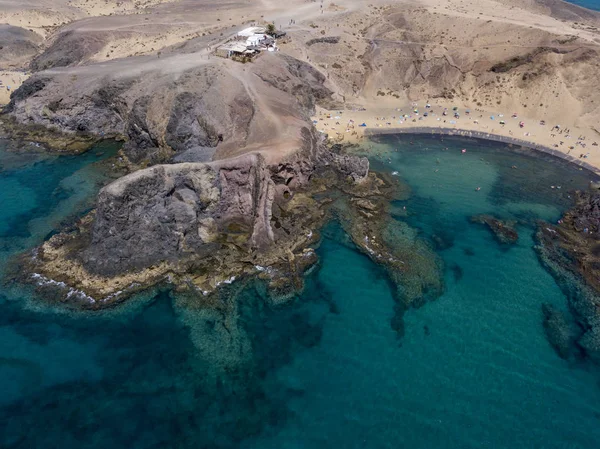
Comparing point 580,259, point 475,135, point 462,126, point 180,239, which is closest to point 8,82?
point 180,239

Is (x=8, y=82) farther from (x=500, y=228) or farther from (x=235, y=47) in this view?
(x=500, y=228)

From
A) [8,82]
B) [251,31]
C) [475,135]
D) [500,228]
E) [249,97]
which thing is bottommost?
[8,82]

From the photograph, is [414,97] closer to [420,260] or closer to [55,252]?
[420,260]

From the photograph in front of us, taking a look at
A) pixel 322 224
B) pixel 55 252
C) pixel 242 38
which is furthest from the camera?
pixel 242 38

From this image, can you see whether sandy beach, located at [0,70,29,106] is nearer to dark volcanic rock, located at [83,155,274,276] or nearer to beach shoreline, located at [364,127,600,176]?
dark volcanic rock, located at [83,155,274,276]

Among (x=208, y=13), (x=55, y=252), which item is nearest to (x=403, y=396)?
(x=55, y=252)

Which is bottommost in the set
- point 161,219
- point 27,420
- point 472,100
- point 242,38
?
point 27,420
